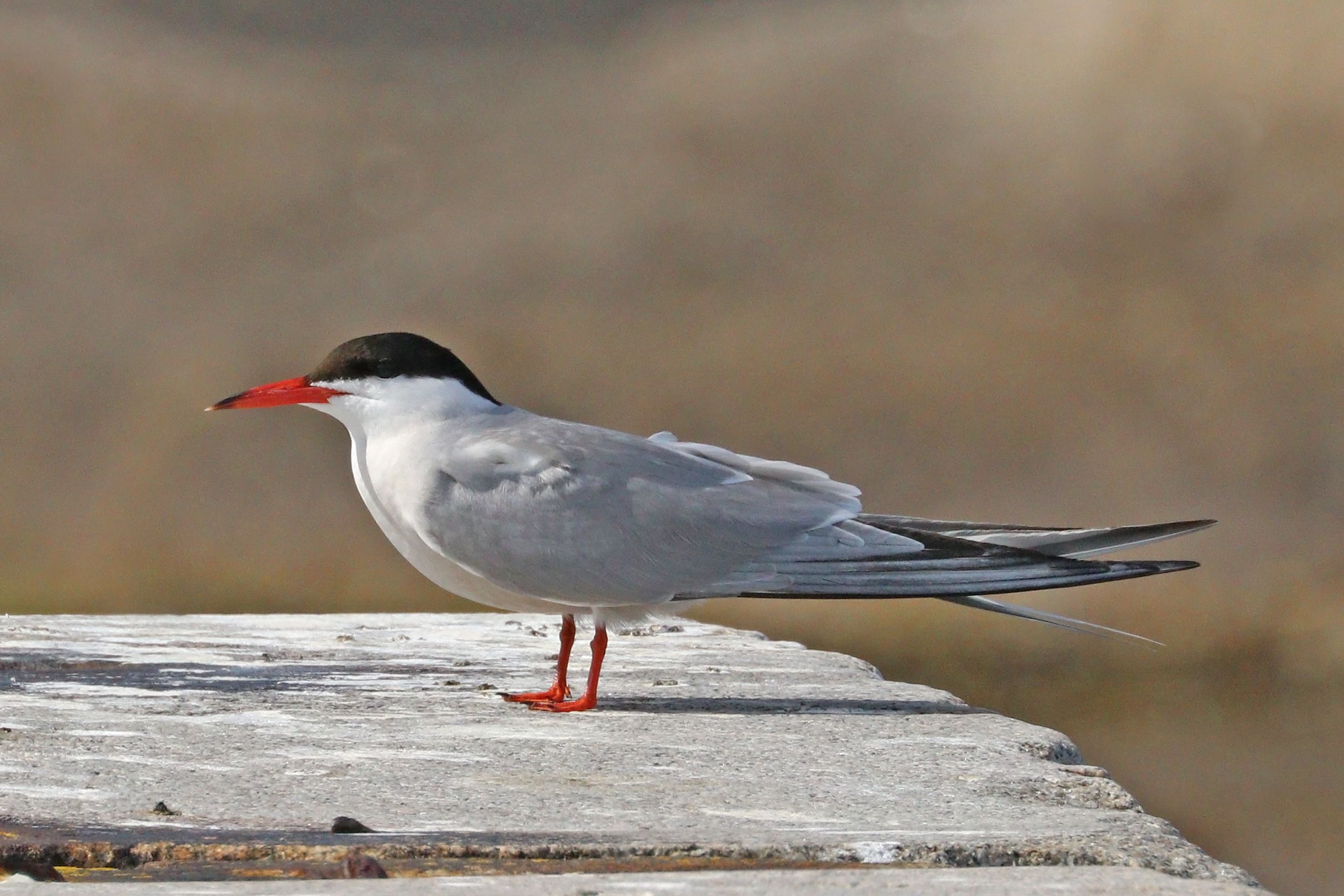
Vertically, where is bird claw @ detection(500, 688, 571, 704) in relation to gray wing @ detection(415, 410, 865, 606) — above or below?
below

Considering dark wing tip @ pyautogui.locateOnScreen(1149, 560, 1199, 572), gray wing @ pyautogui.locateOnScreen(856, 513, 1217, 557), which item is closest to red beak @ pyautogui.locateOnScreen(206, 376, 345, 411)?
gray wing @ pyautogui.locateOnScreen(856, 513, 1217, 557)

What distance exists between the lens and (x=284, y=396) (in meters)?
3.24

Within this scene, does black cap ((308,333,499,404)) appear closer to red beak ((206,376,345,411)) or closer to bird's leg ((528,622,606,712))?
red beak ((206,376,345,411))

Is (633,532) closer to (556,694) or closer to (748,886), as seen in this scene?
(556,694)

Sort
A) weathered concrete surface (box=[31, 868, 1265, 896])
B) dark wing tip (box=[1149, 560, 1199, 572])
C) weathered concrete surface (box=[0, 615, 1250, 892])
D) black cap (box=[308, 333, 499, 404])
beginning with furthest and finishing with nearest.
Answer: black cap (box=[308, 333, 499, 404]), dark wing tip (box=[1149, 560, 1199, 572]), weathered concrete surface (box=[0, 615, 1250, 892]), weathered concrete surface (box=[31, 868, 1265, 896])

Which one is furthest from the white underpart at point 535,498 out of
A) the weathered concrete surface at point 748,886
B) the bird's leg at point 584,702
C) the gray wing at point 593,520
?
the weathered concrete surface at point 748,886

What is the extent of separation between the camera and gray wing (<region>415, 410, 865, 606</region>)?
3.00 meters

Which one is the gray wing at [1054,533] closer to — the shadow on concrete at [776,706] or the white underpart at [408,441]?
the shadow on concrete at [776,706]

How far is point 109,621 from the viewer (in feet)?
14.4

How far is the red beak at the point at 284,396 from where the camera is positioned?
3238 millimetres

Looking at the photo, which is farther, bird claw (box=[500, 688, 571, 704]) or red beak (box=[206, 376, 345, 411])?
red beak (box=[206, 376, 345, 411])

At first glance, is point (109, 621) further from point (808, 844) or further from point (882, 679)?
point (808, 844)

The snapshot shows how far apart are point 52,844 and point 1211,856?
1.27 meters

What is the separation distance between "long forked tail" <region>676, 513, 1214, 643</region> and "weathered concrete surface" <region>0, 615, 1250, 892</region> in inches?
8.6
